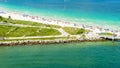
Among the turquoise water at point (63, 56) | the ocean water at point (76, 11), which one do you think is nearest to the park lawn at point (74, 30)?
the turquoise water at point (63, 56)

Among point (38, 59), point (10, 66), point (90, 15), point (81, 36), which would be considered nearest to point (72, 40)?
point (81, 36)

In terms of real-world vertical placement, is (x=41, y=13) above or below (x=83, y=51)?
above

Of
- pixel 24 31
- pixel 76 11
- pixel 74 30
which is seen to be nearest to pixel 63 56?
pixel 74 30

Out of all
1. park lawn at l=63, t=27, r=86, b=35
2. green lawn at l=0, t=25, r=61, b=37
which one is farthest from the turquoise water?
green lawn at l=0, t=25, r=61, b=37

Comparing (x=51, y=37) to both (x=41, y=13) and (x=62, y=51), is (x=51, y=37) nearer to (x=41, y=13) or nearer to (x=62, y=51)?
(x=62, y=51)

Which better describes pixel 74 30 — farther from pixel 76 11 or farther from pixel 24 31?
pixel 76 11

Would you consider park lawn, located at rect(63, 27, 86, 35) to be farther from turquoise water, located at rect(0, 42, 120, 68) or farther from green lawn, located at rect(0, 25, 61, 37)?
turquoise water, located at rect(0, 42, 120, 68)
